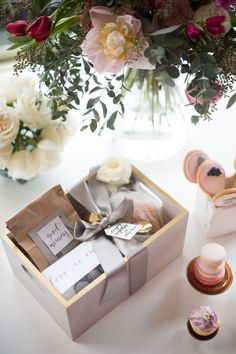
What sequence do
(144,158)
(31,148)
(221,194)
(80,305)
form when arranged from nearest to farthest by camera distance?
(80,305) < (221,194) < (31,148) < (144,158)

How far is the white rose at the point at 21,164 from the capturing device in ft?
3.29

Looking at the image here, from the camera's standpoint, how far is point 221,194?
91 cm

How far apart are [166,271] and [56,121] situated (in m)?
0.40

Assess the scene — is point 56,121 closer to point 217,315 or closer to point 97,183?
point 97,183

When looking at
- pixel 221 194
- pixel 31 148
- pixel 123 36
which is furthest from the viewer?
pixel 31 148

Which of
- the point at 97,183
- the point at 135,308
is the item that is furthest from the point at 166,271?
the point at 97,183

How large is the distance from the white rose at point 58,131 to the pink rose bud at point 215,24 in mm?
450

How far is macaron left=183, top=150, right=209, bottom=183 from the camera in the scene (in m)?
0.95

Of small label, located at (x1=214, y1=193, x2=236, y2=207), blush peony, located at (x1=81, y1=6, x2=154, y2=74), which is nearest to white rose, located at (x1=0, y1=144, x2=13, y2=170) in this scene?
blush peony, located at (x1=81, y1=6, x2=154, y2=74)

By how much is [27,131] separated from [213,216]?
439 mm

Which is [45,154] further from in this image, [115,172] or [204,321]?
[204,321]

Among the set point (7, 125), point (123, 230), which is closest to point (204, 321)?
point (123, 230)

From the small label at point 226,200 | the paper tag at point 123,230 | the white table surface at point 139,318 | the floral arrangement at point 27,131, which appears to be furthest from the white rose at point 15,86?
the small label at point 226,200

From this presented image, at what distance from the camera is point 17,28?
0.73 metres
